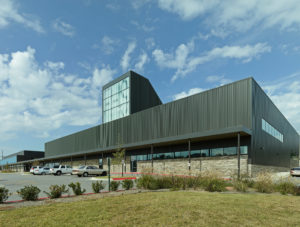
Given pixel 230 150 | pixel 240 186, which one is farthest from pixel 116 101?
pixel 240 186

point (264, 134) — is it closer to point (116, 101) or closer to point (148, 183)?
point (148, 183)

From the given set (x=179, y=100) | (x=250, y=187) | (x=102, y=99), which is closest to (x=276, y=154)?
(x=179, y=100)

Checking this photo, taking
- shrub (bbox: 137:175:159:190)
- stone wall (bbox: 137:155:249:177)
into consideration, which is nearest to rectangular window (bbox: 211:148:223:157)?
stone wall (bbox: 137:155:249:177)

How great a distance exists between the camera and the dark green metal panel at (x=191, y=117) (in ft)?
88.6

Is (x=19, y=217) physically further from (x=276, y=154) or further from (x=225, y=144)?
(x=276, y=154)

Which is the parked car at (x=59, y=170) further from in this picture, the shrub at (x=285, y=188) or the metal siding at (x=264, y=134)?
the shrub at (x=285, y=188)

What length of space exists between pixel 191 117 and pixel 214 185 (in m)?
19.8

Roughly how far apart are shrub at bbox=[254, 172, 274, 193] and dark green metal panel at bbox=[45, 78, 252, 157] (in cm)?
1116

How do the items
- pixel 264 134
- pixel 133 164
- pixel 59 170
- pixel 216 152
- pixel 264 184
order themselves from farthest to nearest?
pixel 133 164 < pixel 59 170 < pixel 264 134 < pixel 216 152 < pixel 264 184

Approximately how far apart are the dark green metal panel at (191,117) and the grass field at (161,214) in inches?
670

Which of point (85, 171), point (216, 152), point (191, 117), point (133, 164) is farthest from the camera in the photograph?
point (133, 164)

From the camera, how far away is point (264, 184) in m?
13.2

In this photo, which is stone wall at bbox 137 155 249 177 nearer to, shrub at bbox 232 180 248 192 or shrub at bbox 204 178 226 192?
shrub at bbox 232 180 248 192

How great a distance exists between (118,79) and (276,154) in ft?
124
